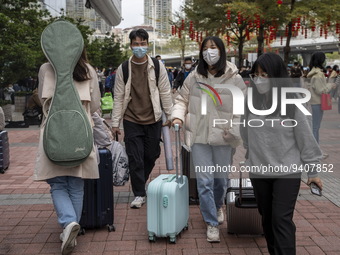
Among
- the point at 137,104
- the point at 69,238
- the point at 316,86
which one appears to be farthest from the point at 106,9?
the point at 69,238

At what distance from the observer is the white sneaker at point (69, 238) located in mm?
4012

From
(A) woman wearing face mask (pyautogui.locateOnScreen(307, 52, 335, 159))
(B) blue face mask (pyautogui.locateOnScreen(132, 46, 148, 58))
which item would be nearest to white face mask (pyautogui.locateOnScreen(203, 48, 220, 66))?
(B) blue face mask (pyautogui.locateOnScreen(132, 46, 148, 58))

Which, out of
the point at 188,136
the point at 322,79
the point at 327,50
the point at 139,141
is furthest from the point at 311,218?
the point at 327,50

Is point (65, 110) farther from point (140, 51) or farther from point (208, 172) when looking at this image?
point (140, 51)

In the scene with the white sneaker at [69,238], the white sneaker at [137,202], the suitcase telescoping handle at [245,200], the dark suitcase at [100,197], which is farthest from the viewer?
the white sneaker at [137,202]

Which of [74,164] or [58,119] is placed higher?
[58,119]

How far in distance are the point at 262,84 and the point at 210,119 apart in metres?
1.10

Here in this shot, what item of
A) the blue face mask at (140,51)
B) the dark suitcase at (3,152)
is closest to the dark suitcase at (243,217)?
the blue face mask at (140,51)

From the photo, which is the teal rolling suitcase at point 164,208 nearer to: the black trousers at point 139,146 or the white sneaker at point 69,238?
the white sneaker at point 69,238

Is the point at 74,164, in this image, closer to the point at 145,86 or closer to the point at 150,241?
the point at 150,241

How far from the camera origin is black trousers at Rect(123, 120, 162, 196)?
5625 millimetres

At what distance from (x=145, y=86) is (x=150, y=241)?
1815 mm

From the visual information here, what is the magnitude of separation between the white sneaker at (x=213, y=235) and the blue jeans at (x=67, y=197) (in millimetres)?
1110

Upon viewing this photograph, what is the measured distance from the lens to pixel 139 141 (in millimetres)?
5680
